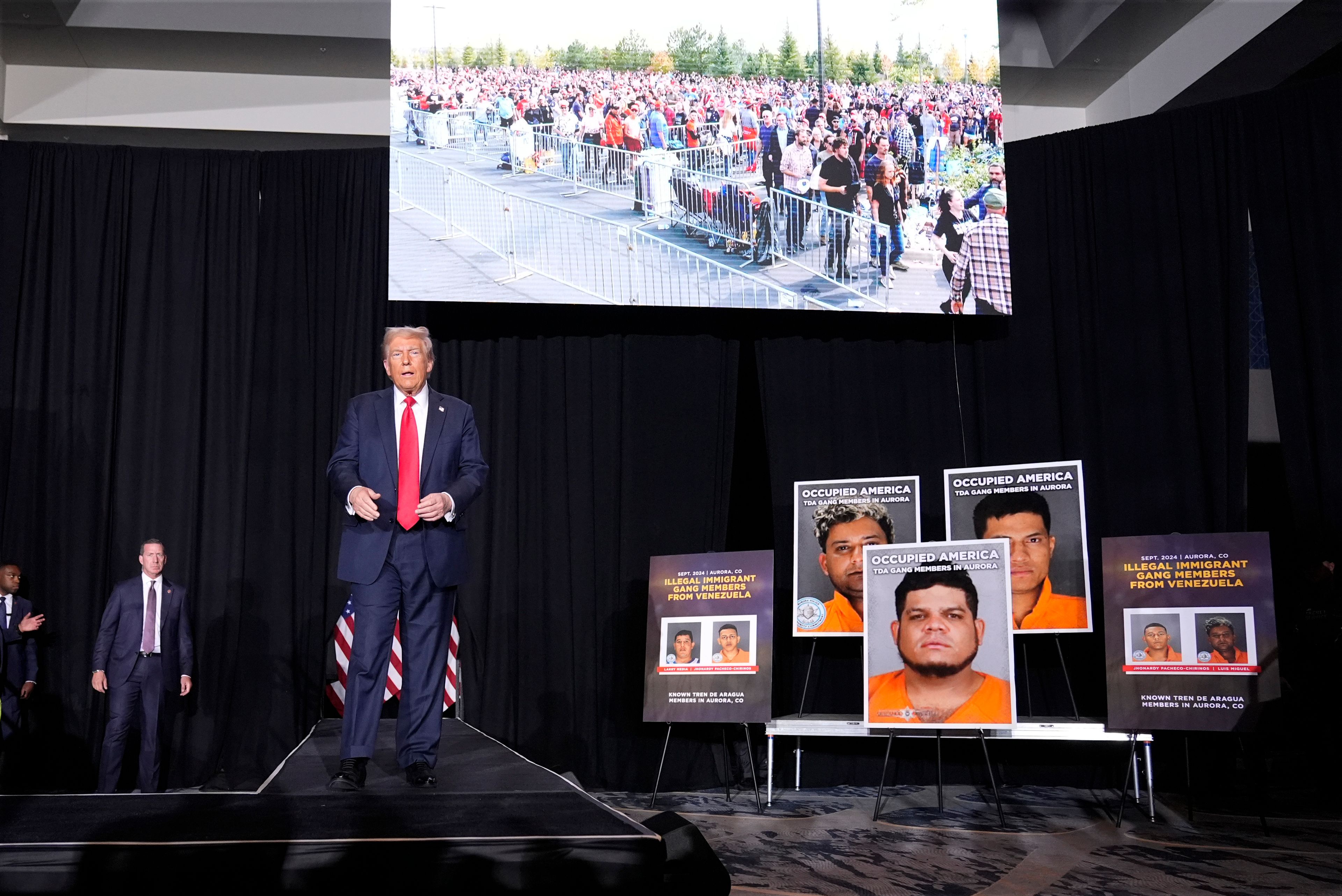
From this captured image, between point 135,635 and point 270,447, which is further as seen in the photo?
point 270,447

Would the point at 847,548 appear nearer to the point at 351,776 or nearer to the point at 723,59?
the point at 723,59

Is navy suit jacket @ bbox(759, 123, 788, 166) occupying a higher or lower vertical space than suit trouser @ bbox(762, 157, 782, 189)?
higher

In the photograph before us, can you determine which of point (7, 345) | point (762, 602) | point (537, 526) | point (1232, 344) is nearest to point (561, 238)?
point (537, 526)

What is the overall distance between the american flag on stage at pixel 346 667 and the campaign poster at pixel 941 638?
2.53 metres

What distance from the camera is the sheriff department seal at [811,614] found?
6.26 metres

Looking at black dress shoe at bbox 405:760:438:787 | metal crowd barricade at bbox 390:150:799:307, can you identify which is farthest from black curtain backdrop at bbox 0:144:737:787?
black dress shoe at bbox 405:760:438:787

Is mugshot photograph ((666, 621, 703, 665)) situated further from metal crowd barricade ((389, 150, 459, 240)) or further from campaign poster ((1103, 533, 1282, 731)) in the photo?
metal crowd barricade ((389, 150, 459, 240))

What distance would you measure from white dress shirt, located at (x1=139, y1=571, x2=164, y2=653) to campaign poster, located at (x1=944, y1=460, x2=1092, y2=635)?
178 inches

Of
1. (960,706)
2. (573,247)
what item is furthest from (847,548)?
(573,247)

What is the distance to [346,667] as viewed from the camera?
6629 millimetres

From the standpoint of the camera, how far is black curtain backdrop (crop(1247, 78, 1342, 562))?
6176 millimetres

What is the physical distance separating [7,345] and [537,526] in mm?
3470

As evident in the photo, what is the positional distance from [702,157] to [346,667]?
146 inches

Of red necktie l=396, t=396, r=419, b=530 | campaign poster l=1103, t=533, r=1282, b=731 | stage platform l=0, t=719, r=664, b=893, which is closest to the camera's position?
stage platform l=0, t=719, r=664, b=893
